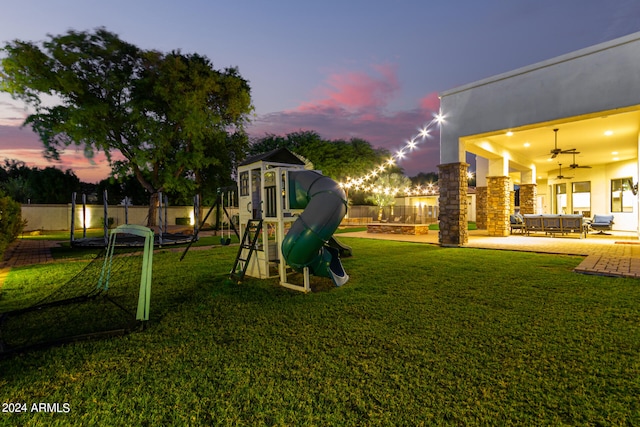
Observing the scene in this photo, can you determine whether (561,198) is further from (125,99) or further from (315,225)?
(125,99)

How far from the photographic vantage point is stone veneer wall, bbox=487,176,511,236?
582 inches

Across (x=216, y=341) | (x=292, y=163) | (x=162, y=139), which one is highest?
(x=162, y=139)

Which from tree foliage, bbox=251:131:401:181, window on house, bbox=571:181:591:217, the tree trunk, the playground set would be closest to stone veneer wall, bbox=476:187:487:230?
window on house, bbox=571:181:591:217

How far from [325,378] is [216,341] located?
1500 mm

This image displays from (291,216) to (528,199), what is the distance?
730 inches

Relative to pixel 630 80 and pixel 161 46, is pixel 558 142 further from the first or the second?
pixel 161 46

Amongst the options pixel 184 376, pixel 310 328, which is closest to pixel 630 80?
pixel 310 328

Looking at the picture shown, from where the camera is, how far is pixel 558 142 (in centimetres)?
1388

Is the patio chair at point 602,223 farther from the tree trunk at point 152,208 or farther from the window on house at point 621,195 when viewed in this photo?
the tree trunk at point 152,208

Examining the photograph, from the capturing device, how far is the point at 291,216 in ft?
20.5

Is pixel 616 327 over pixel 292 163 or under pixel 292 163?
under

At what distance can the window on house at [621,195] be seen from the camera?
17312 mm

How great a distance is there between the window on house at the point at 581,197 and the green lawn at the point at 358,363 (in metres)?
19.2

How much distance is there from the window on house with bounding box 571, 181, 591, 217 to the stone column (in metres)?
14.4
